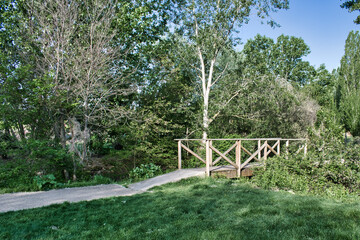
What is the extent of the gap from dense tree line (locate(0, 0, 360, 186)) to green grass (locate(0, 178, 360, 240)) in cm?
373

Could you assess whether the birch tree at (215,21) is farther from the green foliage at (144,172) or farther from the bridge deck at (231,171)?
the bridge deck at (231,171)

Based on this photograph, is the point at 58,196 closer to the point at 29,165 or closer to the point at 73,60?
the point at 29,165

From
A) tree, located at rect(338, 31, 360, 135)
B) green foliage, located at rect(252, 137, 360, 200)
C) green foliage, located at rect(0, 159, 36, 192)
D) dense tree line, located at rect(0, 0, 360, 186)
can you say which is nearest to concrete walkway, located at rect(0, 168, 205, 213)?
green foliage, located at rect(0, 159, 36, 192)

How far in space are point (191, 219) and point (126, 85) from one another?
27.8 feet

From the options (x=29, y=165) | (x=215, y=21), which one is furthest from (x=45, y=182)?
(x=215, y=21)

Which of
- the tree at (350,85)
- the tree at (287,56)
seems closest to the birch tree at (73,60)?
the tree at (350,85)

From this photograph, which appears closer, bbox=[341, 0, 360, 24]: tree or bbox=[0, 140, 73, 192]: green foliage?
bbox=[0, 140, 73, 192]: green foliage

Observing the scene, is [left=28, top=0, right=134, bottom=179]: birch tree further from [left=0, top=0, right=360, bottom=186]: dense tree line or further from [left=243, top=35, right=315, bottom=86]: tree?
[left=243, top=35, right=315, bottom=86]: tree

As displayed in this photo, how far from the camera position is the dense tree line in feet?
27.0

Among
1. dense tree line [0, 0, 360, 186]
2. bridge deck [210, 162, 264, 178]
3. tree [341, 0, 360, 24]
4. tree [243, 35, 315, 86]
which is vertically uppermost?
tree [243, 35, 315, 86]

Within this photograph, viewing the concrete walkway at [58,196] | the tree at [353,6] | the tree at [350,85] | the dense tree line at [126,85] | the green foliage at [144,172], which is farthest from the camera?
the tree at [350,85]

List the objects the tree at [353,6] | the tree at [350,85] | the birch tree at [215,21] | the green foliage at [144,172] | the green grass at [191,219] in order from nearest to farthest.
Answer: the green grass at [191,219] → the green foliage at [144,172] → the tree at [353,6] → the birch tree at [215,21] → the tree at [350,85]

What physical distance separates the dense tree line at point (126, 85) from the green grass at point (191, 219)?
373 centimetres

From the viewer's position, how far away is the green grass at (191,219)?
3239mm
